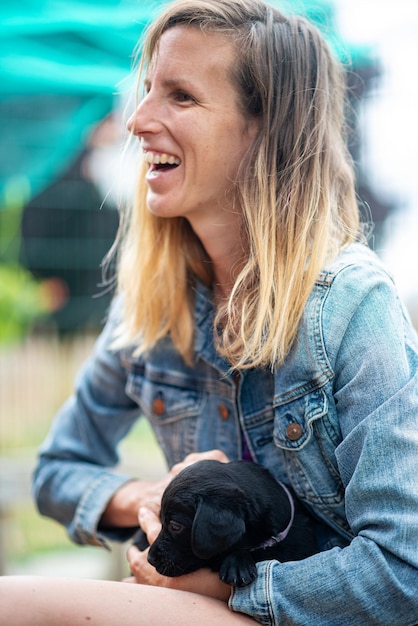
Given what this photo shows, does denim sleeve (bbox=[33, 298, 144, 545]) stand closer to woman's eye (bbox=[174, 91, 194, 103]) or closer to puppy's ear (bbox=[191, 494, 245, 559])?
puppy's ear (bbox=[191, 494, 245, 559])

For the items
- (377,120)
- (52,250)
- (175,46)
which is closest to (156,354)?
(175,46)

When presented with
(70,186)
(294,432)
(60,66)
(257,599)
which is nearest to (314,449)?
(294,432)

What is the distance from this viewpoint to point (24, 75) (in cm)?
271

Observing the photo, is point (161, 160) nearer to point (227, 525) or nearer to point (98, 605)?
point (227, 525)

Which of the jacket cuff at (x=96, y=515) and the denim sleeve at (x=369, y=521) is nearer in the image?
the denim sleeve at (x=369, y=521)

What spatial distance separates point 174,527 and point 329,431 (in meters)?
0.39

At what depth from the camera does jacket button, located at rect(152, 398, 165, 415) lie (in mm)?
2172

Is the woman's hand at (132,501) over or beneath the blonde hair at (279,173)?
beneath

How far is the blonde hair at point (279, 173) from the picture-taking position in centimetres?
182

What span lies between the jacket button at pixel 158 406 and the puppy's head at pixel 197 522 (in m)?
0.39

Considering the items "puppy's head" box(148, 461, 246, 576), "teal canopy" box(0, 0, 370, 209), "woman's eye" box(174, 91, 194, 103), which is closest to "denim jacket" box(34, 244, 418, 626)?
"puppy's head" box(148, 461, 246, 576)

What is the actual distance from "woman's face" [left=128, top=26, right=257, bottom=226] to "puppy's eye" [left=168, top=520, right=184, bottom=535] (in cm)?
74

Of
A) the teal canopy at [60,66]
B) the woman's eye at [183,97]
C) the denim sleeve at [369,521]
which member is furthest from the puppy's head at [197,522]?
the teal canopy at [60,66]

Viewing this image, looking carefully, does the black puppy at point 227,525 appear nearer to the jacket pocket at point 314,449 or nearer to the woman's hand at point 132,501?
the jacket pocket at point 314,449
